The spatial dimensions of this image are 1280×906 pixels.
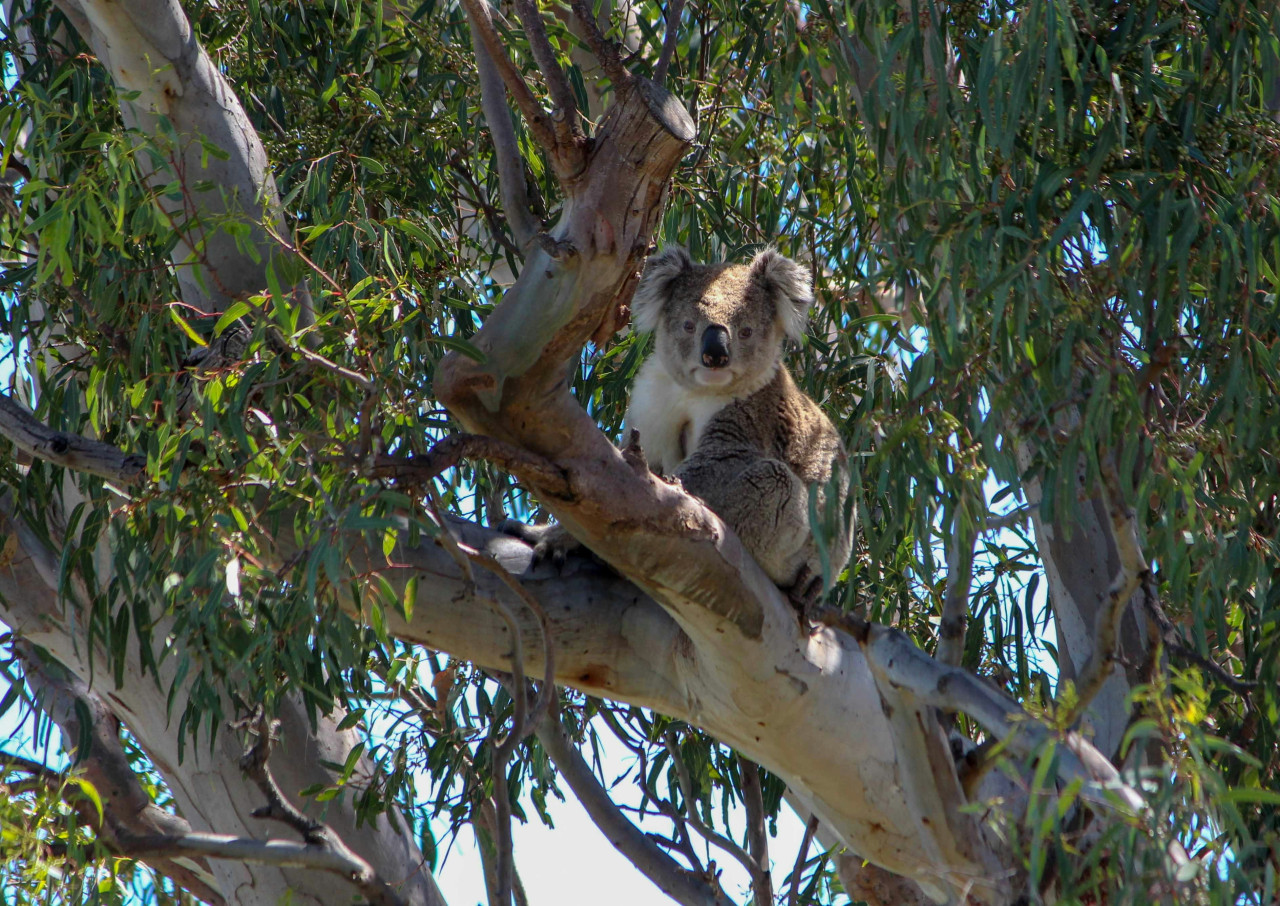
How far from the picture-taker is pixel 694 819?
13.4ft

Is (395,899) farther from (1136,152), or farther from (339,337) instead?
(1136,152)

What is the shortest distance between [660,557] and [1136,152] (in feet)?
4.27

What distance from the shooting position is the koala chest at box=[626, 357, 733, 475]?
380 centimetres

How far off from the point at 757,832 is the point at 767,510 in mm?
1299

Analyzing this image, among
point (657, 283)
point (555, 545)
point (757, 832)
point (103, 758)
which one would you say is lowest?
point (757, 832)

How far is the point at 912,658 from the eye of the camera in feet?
8.34

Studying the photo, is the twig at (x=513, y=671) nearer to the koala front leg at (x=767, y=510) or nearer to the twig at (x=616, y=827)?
the koala front leg at (x=767, y=510)

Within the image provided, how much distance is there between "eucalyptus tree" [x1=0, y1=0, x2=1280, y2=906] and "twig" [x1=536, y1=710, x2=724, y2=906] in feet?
0.05

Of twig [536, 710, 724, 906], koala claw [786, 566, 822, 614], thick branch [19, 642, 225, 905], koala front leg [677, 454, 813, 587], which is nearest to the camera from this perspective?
koala claw [786, 566, 822, 614]

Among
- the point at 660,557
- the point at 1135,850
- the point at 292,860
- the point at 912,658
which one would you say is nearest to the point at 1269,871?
the point at 1135,850

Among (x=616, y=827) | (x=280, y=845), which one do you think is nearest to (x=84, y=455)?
(x=280, y=845)

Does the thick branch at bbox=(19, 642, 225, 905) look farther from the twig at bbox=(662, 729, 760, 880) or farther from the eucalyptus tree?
the twig at bbox=(662, 729, 760, 880)

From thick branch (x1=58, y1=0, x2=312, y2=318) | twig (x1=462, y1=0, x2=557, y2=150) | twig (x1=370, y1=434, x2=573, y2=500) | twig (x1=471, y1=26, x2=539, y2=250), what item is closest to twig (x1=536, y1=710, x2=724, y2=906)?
thick branch (x1=58, y1=0, x2=312, y2=318)

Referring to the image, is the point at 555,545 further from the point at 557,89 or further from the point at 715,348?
the point at 557,89
